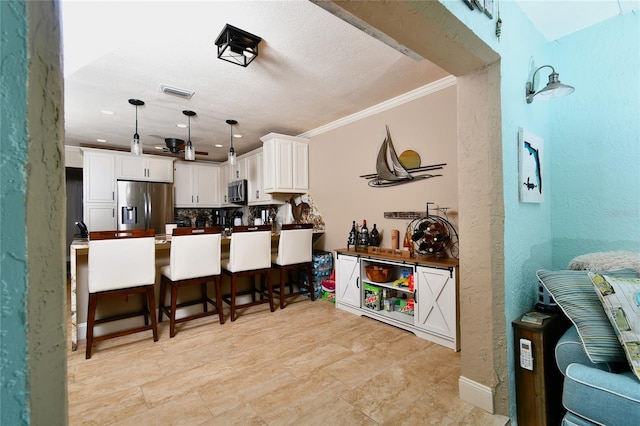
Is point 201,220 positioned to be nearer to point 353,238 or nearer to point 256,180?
point 256,180

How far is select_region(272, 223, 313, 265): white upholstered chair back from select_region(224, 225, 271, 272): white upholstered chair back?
19 cm

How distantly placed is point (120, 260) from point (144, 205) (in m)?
2.97

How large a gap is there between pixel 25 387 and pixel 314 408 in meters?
1.58

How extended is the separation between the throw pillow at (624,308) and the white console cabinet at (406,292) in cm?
97

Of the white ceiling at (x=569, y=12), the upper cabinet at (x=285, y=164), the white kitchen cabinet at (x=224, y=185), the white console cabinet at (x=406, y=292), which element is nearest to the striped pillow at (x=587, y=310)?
the white console cabinet at (x=406, y=292)

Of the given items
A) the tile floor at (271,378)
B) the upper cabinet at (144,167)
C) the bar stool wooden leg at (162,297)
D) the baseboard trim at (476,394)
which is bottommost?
the tile floor at (271,378)

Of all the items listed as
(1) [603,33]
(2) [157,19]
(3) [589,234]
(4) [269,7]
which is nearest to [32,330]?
(4) [269,7]

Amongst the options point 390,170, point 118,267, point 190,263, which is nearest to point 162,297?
point 190,263

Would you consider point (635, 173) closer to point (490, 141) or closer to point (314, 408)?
point (490, 141)

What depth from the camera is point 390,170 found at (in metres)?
3.20

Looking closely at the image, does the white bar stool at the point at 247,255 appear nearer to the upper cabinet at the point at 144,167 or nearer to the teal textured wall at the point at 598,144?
the teal textured wall at the point at 598,144

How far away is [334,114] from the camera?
11.8ft

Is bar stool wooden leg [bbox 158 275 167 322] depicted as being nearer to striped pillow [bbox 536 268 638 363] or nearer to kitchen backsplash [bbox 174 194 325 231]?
kitchen backsplash [bbox 174 194 325 231]

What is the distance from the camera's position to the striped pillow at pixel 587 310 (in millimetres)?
1320
